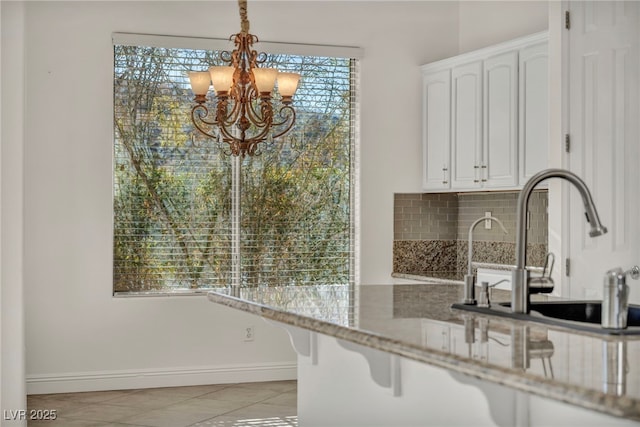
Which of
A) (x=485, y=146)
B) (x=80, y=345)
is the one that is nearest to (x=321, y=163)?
(x=485, y=146)

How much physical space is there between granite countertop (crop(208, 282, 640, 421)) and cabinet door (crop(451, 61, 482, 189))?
2942 mm

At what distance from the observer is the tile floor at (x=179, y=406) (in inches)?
201

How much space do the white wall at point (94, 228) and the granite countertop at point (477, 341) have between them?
2.99 metres

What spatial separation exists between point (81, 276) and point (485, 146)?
9.47ft

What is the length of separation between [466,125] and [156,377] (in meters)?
2.79

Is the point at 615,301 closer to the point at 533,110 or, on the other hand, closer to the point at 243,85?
the point at 243,85

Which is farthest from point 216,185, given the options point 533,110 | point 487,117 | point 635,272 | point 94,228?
point 635,272

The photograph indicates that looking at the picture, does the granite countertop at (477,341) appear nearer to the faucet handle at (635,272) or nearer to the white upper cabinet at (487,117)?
the faucet handle at (635,272)

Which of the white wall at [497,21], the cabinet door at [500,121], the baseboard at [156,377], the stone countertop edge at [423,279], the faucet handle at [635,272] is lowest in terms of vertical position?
the baseboard at [156,377]

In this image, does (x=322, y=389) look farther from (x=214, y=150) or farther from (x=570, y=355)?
(x=214, y=150)

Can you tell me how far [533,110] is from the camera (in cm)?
546

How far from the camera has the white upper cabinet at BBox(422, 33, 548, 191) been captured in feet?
17.9

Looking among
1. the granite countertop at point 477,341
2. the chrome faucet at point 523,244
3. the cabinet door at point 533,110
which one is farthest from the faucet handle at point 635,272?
the chrome faucet at point 523,244

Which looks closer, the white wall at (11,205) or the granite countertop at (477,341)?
the granite countertop at (477,341)
